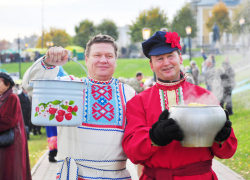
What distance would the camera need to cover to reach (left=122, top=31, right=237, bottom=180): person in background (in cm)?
197

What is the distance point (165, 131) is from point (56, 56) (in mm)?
1067

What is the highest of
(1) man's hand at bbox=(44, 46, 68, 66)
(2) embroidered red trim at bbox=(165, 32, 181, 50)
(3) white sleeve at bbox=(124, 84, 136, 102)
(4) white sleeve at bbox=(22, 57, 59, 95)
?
(2) embroidered red trim at bbox=(165, 32, 181, 50)

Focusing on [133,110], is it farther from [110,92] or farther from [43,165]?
[43,165]

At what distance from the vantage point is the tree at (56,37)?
56500mm

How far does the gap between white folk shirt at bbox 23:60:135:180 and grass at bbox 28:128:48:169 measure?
4776 millimetres

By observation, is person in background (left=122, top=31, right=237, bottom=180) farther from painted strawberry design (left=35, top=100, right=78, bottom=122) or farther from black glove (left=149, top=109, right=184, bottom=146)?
painted strawberry design (left=35, top=100, right=78, bottom=122)

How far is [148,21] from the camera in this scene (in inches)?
1812

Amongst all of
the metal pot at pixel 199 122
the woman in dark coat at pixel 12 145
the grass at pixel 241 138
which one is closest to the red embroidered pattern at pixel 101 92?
the metal pot at pixel 199 122

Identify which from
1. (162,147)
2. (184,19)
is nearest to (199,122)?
(162,147)

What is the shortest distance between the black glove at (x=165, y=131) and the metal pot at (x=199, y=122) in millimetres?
36

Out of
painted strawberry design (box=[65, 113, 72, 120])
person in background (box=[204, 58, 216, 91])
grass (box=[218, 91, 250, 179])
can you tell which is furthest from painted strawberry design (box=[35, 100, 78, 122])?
grass (box=[218, 91, 250, 179])

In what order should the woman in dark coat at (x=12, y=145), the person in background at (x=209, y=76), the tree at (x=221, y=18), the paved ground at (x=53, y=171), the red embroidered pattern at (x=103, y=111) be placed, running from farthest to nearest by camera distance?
the tree at (x=221, y=18) → the paved ground at (x=53, y=171) → the woman in dark coat at (x=12, y=145) → the person in background at (x=209, y=76) → the red embroidered pattern at (x=103, y=111)

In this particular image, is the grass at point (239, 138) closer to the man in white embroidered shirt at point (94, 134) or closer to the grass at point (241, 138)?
the grass at point (241, 138)

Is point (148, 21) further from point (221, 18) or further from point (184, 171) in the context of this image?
point (184, 171)
